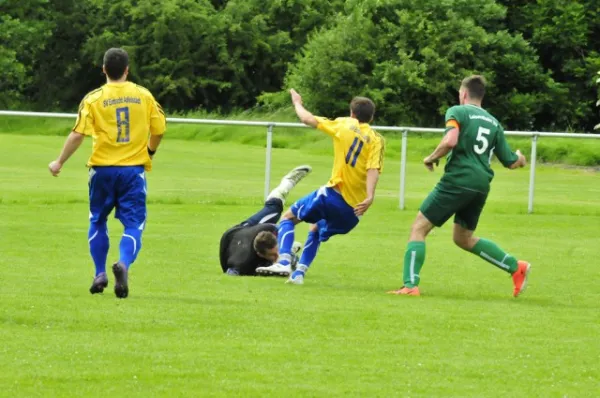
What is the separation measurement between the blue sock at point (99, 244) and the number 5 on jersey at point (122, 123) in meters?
0.75

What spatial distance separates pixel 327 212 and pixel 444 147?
1587 millimetres

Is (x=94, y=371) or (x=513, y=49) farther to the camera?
(x=513, y=49)

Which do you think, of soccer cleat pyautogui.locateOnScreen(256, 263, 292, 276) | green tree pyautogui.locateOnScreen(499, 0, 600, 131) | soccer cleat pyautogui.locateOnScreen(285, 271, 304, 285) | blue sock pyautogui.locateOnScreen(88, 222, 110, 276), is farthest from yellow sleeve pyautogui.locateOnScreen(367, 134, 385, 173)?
green tree pyautogui.locateOnScreen(499, 0, 600, 131)

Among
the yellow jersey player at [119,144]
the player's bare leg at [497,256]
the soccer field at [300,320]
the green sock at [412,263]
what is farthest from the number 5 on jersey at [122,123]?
the player's bare leg at [497,256]

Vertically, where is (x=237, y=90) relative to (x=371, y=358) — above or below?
below

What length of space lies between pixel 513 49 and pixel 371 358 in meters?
49.7

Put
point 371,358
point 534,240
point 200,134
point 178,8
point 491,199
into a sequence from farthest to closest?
point 178,8
point 200,134
point 491,199
point 534,240
point 371,358

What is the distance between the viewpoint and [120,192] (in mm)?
10656

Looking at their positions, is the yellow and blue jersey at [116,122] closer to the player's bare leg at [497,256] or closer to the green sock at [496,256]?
the player's bare leg at [497,256]

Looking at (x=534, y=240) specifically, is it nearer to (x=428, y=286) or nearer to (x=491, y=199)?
(x=428, y=286)

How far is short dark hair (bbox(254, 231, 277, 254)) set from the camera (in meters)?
12.8

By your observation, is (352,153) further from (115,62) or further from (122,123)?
(115,62)

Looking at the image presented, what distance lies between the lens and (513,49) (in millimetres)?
56719

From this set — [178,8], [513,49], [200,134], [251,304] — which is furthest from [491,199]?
[178,8]
